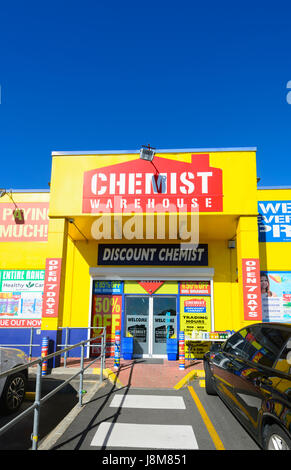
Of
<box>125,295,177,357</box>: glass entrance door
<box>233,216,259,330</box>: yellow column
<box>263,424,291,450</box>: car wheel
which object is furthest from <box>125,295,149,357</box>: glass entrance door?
<box>263,424,291,450</box>: car wheel

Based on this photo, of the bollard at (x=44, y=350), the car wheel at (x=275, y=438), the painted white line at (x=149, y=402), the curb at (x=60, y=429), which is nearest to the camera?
the car wheel at (x=275, y=438)

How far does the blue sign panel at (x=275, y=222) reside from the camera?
39.2 feet

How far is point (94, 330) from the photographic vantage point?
40.7 ft

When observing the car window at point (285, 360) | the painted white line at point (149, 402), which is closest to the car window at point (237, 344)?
the car window at point (285, 360)

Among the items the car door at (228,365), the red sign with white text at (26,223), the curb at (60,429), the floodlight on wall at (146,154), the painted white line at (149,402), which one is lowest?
the painted white line at (149,402)

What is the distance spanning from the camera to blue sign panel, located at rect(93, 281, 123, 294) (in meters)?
12.5

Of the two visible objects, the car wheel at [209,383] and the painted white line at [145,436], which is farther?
the car wheel at [209,383]

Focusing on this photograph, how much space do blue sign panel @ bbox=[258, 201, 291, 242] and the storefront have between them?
0.04 metres

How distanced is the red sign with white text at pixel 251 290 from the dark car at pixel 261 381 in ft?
14.1

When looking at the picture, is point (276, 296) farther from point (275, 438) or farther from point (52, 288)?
point (275, 438)

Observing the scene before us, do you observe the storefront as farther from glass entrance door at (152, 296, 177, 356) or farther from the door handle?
the door handle

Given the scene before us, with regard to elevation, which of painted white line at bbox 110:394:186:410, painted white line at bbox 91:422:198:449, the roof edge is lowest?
painted white line at bbox 110:394:186:410

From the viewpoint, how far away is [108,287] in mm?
12578

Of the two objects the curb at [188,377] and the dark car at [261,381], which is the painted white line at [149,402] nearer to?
the curb at [188,377]
